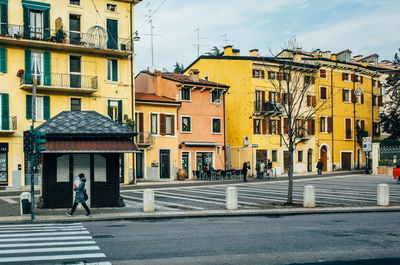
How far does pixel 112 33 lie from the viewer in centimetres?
4003

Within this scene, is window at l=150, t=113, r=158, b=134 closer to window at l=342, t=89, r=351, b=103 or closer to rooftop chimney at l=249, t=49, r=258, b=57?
rooftop chimney at l=249, t=49, r=258, b=57

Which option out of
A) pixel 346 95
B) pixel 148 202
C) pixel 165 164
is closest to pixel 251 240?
pixel 148 202

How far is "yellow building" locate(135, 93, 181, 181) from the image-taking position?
138 ft

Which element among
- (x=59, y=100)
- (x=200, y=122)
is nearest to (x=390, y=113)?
(x=200, y=122)

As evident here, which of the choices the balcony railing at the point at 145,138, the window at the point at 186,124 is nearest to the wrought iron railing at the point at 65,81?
the balcony railing at the point at 145,138

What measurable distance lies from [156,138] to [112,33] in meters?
10.2

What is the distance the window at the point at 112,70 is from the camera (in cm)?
4000

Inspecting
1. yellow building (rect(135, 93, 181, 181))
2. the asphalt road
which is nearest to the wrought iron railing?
yellow building (rect(135, 93, 181, 181))

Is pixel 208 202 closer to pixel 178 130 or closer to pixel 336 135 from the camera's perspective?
pixel 178 130

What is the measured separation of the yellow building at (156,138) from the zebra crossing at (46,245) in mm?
26941

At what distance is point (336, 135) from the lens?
5612 centimetres

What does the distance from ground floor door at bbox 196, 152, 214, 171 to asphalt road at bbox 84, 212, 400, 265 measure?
93.9 feet

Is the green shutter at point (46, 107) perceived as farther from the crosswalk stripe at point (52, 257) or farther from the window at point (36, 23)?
the crosswalk stripe at point (52, 257)

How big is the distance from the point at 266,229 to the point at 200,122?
107 feet
